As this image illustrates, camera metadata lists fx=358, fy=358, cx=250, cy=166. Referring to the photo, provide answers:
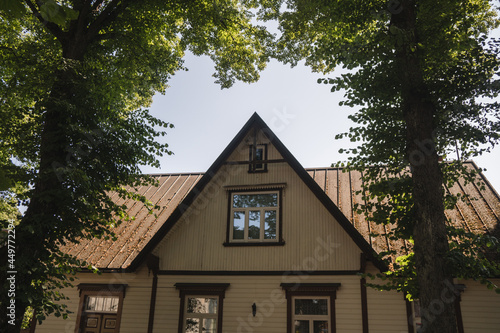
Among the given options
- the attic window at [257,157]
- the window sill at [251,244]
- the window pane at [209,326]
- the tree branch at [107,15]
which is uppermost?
the tree branch at [107,15]

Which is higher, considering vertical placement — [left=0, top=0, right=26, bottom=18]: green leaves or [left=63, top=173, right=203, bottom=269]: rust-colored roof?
[left=63, top=173, right=203, bottom=269]: rust-colored roof

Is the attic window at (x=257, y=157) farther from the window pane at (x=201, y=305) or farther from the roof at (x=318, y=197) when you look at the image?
the window pane at (x=201, y=305)

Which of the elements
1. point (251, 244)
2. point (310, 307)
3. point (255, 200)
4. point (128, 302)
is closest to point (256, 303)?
point (310, 307)

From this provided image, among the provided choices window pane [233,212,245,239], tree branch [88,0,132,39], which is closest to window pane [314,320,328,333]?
window pane [233,212,245,239]

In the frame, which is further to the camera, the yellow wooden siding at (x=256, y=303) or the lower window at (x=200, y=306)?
the lower window at (x=200, y=306)

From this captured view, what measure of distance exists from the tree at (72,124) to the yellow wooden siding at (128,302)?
96.7 inches

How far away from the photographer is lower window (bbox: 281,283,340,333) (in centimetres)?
1045

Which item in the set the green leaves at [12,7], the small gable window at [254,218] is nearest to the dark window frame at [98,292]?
the small gable window at [254,218]

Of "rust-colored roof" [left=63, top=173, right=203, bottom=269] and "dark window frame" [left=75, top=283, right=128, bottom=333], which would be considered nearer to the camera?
"dark window frame" [left=75, top=283, right=128, bottom=333]

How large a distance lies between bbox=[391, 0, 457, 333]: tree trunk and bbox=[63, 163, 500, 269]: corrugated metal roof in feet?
8.57

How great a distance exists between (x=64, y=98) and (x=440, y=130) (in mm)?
9132

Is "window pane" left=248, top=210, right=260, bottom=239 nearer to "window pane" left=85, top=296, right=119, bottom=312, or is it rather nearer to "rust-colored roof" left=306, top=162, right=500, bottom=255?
"rust-colored roof" left=306, top=162, right=500, bottom=255

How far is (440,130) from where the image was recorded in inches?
331

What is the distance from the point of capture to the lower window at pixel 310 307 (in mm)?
10445
